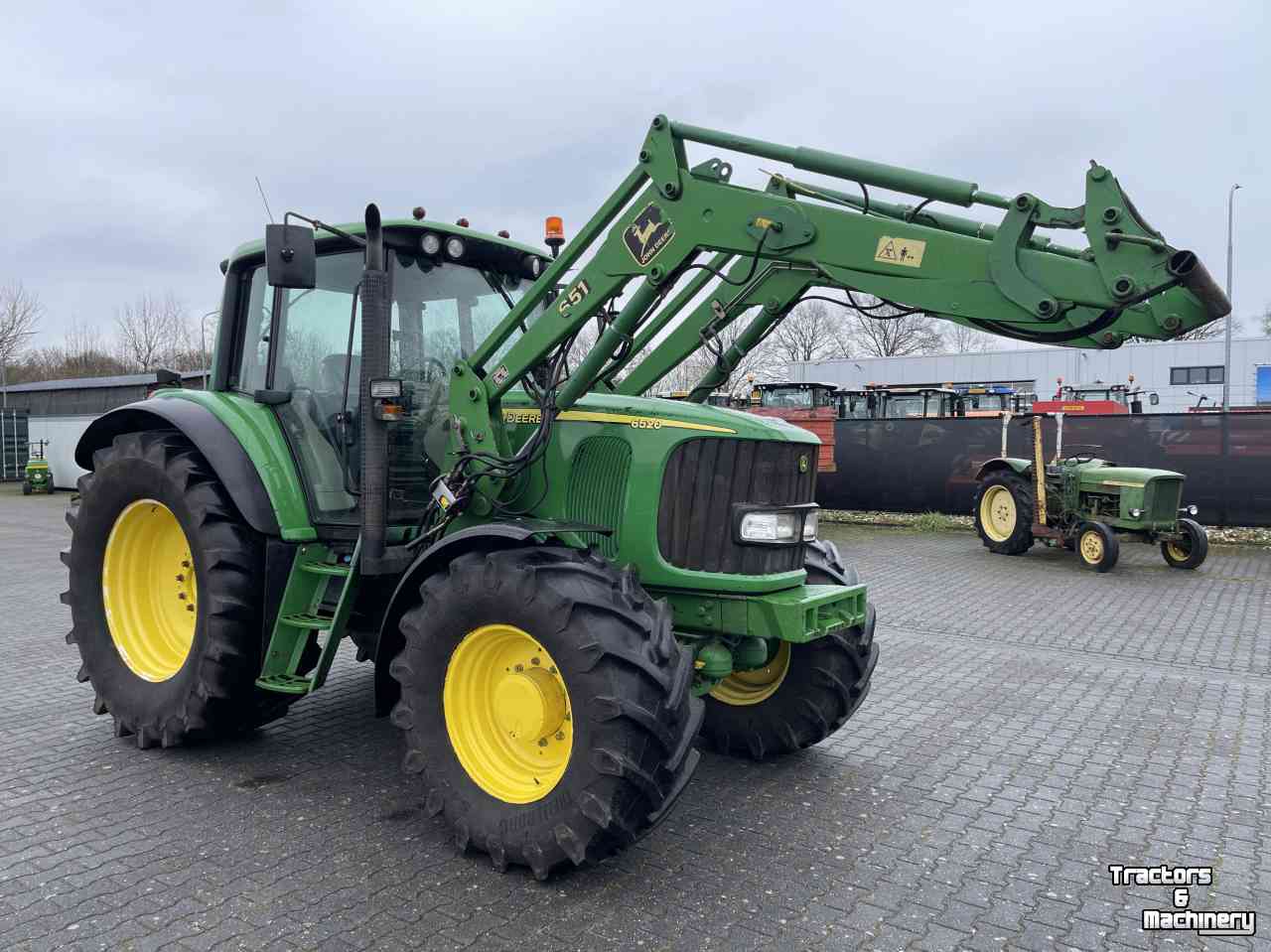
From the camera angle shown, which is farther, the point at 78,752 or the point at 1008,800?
the point at 78,752

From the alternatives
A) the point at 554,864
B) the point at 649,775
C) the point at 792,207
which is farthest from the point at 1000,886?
the point at 792,207

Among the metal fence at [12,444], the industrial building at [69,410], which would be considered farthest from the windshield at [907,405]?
the metal fence at [12,444]

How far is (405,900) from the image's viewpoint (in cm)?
320

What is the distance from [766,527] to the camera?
3891 millimetres

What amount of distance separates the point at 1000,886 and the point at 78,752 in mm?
4242

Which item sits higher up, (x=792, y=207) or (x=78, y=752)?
(x=792, y=207)

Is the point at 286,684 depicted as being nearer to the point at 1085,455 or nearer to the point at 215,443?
the point at 215,443

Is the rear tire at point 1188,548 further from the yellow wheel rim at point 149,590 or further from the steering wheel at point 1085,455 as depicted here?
the yellow wheel rim at point 149,590

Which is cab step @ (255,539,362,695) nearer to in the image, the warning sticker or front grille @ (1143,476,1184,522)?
the warning sticker

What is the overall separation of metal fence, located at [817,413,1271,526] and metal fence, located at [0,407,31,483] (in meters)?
25.7

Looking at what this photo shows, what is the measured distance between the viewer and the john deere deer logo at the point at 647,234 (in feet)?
12.1

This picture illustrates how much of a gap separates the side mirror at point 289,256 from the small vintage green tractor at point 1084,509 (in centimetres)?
1010

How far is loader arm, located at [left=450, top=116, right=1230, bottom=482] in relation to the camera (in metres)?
3.06

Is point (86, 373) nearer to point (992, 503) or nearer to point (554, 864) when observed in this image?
point (992, 503)
